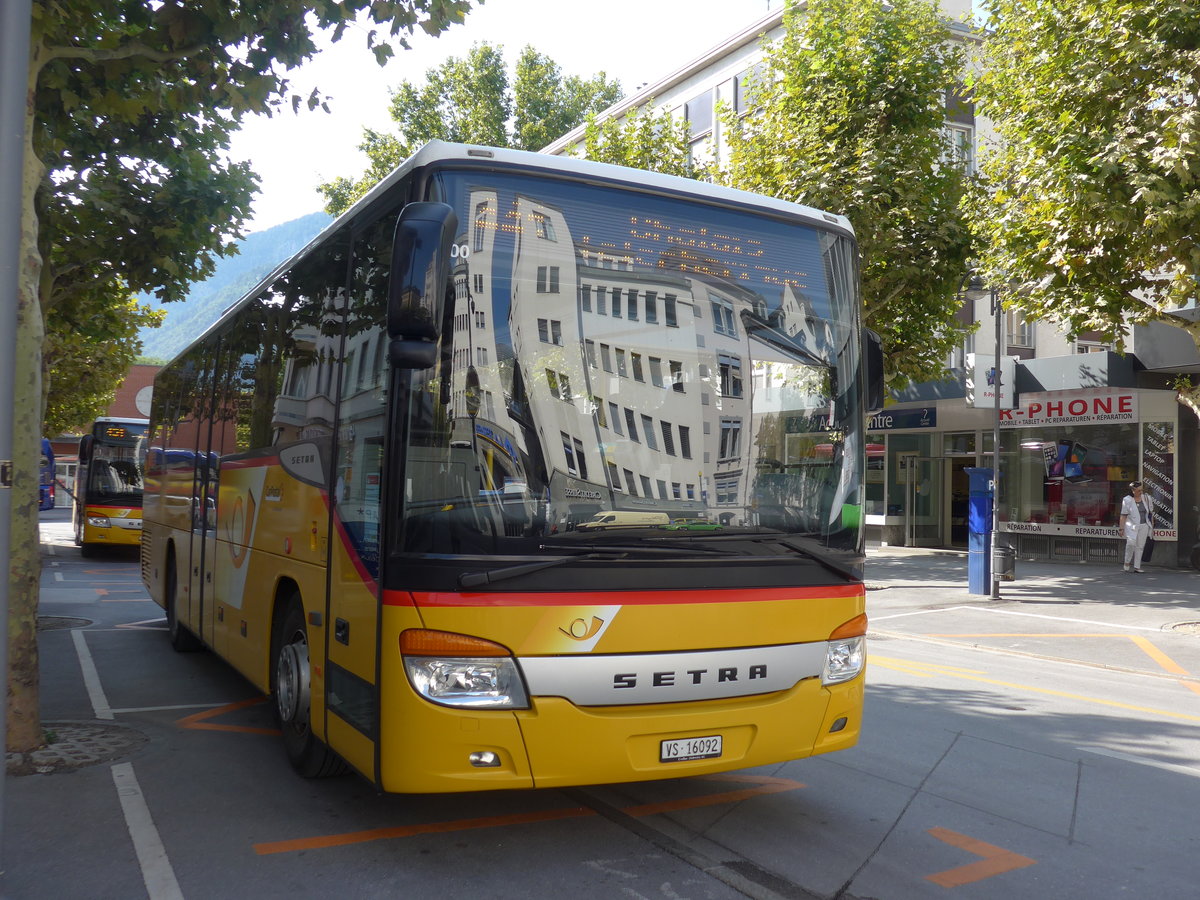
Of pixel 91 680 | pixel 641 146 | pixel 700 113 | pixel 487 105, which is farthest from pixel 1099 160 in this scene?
pixel 487 105

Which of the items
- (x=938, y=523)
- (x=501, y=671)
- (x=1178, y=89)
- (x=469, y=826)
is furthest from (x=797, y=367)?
(x=938, y=523)

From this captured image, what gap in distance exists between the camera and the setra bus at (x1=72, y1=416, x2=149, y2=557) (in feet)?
76.5

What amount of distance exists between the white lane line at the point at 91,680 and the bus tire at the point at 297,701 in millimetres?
2349

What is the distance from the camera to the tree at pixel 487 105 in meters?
46.9

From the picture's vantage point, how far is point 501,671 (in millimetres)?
4262

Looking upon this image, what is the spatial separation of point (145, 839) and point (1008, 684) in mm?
7683

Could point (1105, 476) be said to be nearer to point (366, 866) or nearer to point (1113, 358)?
point (1113, 358)

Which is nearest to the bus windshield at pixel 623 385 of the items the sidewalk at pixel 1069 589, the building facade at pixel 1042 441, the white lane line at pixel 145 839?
the white lane line at pixel 145 839

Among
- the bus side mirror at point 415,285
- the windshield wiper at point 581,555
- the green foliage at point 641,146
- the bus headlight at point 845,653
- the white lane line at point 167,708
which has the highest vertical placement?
the green foliage at point 641,146

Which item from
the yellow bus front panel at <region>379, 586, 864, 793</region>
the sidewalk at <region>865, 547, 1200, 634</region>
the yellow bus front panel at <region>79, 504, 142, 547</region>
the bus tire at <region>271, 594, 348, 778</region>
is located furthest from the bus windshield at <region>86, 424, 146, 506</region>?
the yellow bus front panel at <region>379, 586, 864, 793</region>

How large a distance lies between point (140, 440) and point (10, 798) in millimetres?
19503

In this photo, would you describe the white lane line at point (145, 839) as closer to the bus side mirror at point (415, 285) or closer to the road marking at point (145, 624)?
the bus side mirror at point (415, 285)

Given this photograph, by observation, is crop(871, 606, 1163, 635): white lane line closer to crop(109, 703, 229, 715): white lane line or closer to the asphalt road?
the asphalt road

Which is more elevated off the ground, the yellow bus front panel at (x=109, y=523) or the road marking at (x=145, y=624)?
the yellow bus front panel at (x=109, y=523)
